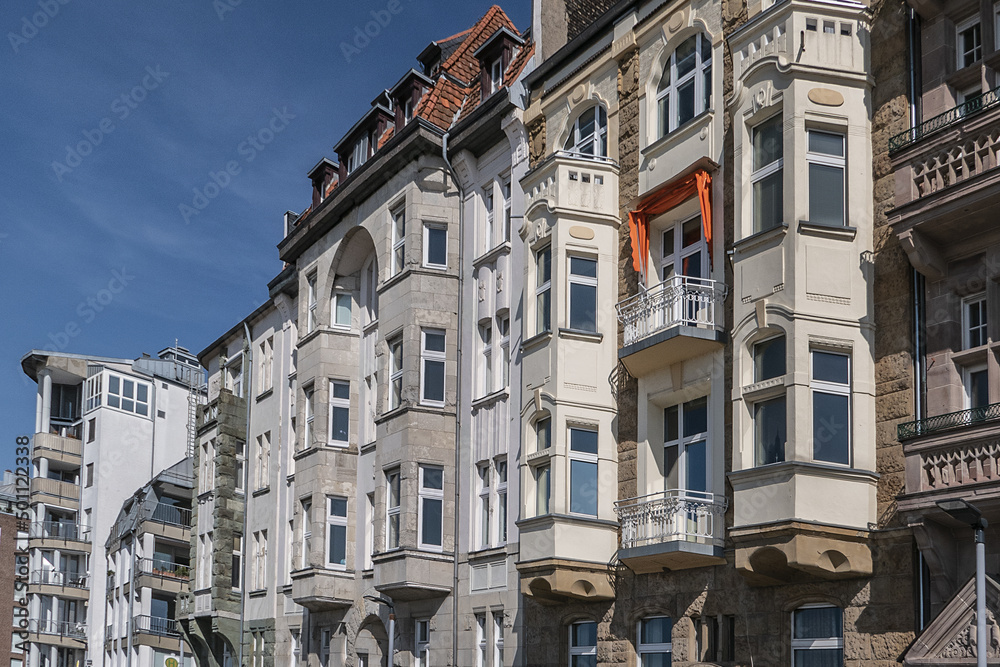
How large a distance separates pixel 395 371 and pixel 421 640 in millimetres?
6361

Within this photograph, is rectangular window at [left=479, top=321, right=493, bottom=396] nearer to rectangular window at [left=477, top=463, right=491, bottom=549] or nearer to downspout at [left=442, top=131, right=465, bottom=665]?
downspout at [left=442, top=131, right=465, bottom=665]

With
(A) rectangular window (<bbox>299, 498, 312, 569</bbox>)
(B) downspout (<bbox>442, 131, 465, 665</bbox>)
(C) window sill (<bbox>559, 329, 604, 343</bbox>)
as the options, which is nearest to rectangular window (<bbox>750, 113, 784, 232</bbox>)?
(C) window sill (<bbox>559, 329, 604, 343</bbox>)

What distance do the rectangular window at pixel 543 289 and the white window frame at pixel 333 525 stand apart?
1078 centimetres

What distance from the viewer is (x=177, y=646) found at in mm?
57844

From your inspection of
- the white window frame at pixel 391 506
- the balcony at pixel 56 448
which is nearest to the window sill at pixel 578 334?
the white window frame at pixel 391 506

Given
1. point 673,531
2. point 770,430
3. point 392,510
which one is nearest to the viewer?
point 770,430

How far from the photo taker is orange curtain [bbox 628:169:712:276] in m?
21.9

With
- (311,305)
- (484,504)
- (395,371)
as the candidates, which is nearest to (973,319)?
(484,504)

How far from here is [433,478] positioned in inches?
1166

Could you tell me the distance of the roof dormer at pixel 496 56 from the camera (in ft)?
101

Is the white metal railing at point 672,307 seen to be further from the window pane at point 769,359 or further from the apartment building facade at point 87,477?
the apartment building facade at point 87,477

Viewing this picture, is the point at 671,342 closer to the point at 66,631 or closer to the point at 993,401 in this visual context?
the point at 993,401

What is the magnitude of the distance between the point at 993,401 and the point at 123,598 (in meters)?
53.0

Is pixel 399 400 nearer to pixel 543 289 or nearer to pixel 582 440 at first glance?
pixel 543 289
